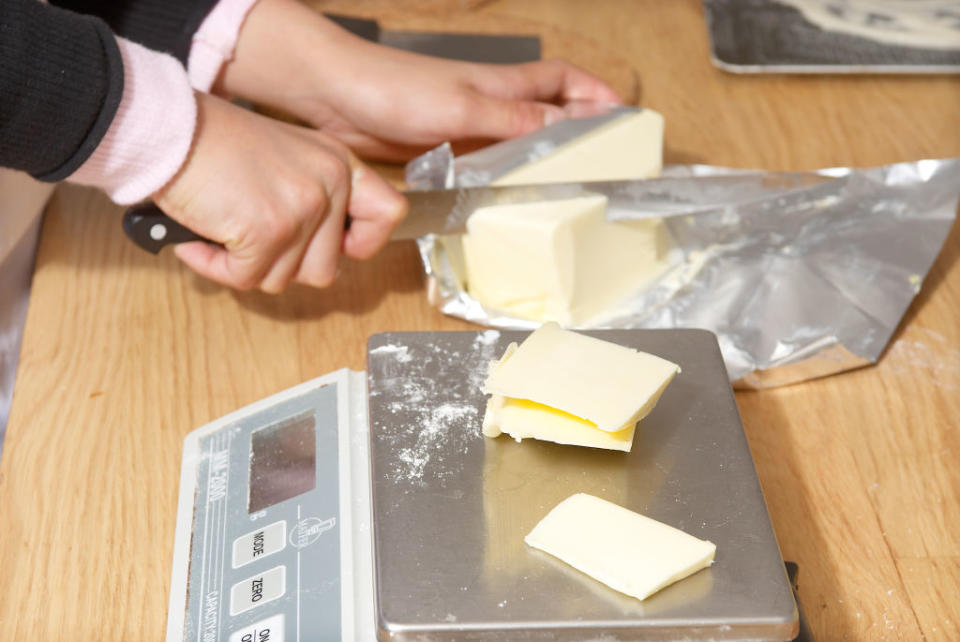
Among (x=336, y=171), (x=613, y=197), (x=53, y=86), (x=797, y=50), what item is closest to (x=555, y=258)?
(x=613, y=197)

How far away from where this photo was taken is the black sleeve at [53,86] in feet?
2.65

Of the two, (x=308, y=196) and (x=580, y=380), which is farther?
(x=308, y=196)

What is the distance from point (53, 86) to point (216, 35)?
35 centimetres

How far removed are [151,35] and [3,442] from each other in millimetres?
487

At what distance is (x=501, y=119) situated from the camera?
3.78 ft

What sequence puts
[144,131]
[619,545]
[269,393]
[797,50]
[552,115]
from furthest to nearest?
[797,50] < [552,115] < [269,393] < [144,131] < [619,545]

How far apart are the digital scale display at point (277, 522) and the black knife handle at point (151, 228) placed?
209 mm

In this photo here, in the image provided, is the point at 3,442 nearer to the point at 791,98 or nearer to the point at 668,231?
the point at 668,231

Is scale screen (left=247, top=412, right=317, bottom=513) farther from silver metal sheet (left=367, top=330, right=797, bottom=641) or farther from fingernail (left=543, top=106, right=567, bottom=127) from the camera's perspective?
fingernail (left=543, top=106, right=567, bottom=127)

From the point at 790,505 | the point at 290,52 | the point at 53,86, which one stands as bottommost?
the point at 790,505

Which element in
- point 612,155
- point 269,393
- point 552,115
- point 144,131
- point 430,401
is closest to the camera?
point 430,401

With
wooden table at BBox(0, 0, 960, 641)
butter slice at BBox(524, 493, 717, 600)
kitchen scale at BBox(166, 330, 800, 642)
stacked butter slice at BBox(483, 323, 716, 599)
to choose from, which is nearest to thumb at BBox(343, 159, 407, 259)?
wooden table at BBox(0, 0, 960, 641)

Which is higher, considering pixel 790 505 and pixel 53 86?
pixel 53 86

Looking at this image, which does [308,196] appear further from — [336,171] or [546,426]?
[546,426]
